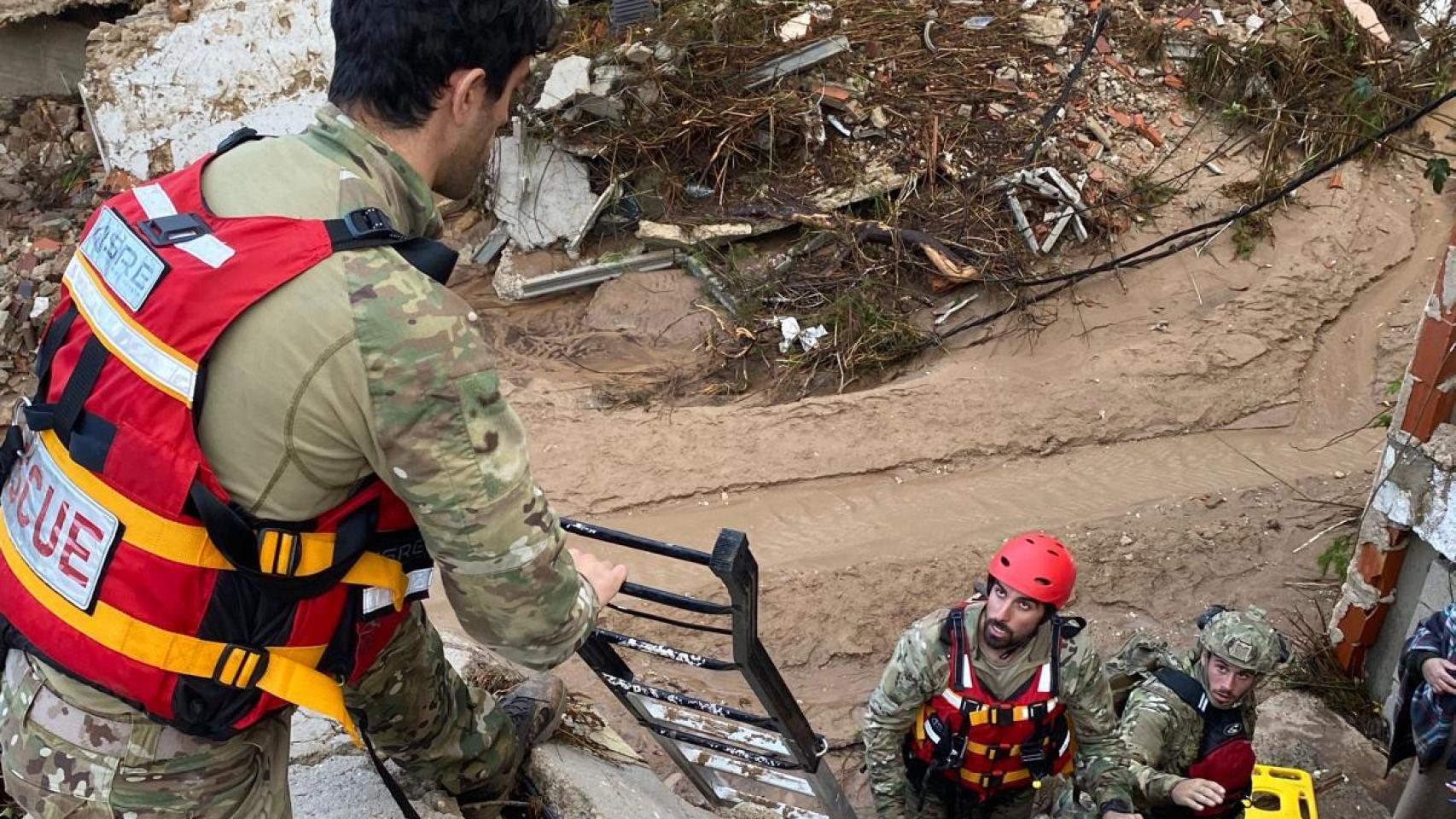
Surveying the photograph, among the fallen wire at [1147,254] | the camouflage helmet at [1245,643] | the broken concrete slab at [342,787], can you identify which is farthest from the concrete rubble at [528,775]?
the fallen wire at [1147,254]

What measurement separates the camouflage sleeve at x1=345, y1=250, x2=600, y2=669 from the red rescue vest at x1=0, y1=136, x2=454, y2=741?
13 centimetres

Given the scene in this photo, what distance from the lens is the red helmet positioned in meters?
3.68

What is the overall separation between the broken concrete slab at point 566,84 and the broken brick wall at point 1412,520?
5784mm

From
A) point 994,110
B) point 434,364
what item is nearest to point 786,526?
point 994,110

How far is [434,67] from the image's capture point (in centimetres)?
210

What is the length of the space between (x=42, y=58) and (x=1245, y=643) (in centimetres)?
897

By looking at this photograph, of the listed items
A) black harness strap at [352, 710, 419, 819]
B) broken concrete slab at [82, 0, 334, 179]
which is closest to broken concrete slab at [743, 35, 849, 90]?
broken concrete slab at [82, 0, 334, 179]

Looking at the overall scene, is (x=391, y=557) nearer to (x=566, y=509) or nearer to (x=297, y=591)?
(x=297, y=591)

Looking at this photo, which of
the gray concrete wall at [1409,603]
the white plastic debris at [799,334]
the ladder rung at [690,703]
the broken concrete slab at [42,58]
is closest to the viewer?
the ladder rung at [690,703]

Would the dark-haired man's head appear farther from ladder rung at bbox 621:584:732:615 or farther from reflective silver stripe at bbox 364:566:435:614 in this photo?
Answer: ladder rung at bbox 621:584:732:615

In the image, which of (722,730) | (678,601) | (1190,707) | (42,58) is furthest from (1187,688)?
(42,58)

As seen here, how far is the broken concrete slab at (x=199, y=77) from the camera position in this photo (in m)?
8.18

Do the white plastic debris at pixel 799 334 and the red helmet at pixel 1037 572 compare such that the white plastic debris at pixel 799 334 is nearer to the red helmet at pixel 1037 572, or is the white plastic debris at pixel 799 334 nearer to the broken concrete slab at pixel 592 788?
the red helmet at pixel 1037 572

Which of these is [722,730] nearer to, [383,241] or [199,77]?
[383,241]
